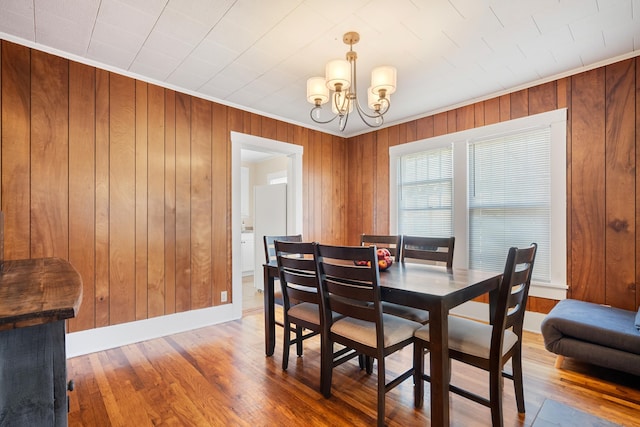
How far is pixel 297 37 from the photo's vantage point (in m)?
2.28

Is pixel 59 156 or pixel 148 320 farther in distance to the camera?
pixel 148 320

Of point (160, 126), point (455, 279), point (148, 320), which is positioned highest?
point (160, 126)

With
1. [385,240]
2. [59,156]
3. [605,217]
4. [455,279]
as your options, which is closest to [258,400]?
[455,279]

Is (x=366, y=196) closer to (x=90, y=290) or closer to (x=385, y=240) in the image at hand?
(x=385, y=240)

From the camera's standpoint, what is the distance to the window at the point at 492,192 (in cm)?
297

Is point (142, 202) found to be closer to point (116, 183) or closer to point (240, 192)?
point (116, 183)

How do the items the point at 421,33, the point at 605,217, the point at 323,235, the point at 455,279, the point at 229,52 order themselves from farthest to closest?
1. the point at 323,235
2. the point at 605,217
3. the point at 229,52
4. the point at 421,33
5. the point at 455,279

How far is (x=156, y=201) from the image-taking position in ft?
9.92

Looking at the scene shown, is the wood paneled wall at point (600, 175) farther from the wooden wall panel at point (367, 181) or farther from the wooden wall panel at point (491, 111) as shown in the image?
the wooden wall panel at point (367, 181)

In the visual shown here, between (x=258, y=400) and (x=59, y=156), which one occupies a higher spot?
(x=59, y=156)

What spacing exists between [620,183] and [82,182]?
457 centimetres

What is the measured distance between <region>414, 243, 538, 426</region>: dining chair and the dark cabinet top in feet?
5.41

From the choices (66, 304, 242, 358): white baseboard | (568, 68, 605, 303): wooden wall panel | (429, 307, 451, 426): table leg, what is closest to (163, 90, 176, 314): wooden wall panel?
(66, 304, 242, 358): white baseboard

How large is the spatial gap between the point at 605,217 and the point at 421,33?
7.38ft
